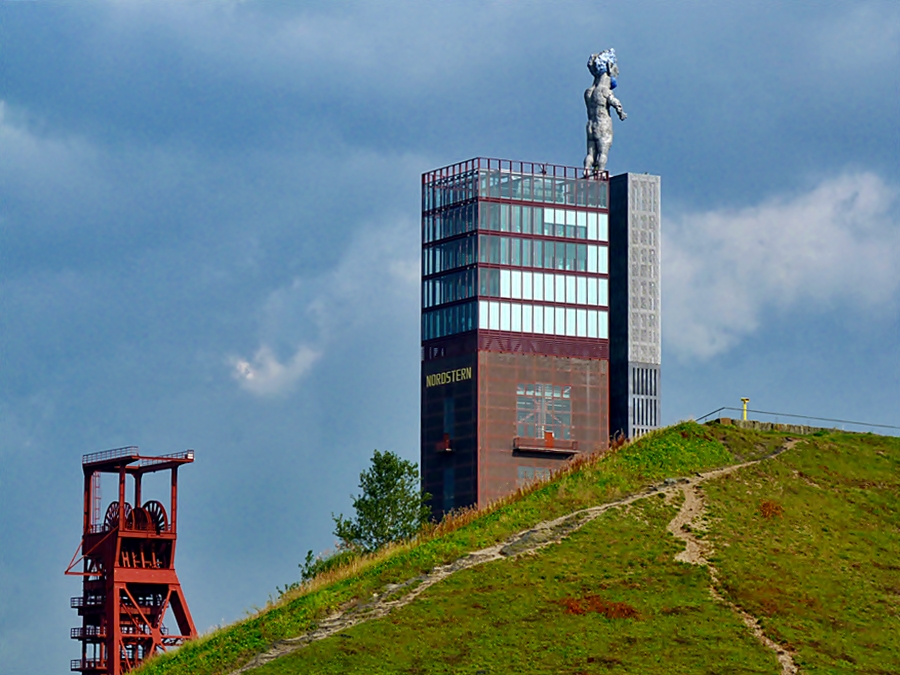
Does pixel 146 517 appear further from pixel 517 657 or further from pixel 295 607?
pixel 517 657

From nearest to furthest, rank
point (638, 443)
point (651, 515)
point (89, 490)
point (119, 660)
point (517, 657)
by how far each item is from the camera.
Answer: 1. point (517, 657)
2. point (651, 515)
3. point (638, 443)
4. point (119, 660)
5. point (89, 490)

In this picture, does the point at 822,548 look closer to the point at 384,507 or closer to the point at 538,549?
the point at 538,549

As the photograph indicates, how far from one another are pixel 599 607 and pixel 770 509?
14080mm

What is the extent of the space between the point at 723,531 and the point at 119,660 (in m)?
103

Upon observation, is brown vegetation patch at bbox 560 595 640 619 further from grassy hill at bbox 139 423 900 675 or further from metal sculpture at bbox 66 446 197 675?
metal sculpture at bbox 66 446 197 675

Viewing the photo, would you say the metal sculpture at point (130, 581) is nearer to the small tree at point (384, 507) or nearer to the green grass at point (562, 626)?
the small tree at point (384, 507)

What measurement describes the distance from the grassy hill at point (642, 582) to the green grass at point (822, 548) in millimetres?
100

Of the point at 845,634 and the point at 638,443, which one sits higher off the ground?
the point at 638,443

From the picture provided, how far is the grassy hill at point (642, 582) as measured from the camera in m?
73.9

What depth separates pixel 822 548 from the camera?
84812 millimetres

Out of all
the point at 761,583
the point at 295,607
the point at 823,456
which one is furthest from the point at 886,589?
the point at 295,607

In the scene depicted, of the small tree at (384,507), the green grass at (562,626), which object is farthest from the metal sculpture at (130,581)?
the green grass at (562,626)

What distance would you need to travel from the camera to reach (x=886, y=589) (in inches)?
3211

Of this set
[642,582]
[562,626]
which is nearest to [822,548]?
[642,582]
